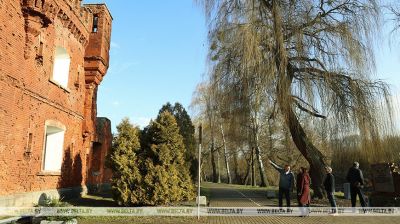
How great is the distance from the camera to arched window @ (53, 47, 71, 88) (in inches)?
741

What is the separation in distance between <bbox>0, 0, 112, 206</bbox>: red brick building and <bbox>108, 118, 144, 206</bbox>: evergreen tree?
2770 mm

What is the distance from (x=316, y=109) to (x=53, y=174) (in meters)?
11.3

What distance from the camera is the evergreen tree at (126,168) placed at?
15477 mm

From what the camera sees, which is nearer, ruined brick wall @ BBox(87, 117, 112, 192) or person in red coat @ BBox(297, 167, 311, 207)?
person in red coat @ BBox(297, 167, 311, 207)

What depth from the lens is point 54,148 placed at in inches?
715

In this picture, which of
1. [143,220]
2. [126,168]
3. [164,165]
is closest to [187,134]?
[164,165]

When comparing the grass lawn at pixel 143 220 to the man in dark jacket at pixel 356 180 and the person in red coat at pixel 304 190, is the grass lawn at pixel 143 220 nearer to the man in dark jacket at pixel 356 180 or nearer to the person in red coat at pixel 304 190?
the person in red coat at pixel 304 190

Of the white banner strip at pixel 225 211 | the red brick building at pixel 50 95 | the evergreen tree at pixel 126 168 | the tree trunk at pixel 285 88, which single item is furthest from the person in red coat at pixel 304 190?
the red brick building at pixel 50 95

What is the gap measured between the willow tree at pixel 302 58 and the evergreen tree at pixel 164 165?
3449mm

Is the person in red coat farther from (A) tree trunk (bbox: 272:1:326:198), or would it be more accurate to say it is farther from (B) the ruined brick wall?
(B) the ruined brick wall

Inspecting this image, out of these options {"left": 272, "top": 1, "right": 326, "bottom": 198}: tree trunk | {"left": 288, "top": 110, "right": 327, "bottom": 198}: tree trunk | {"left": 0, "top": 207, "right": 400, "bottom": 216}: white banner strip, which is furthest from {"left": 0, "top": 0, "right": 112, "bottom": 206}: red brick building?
{"left": 288, "top": 110, "right": 327, "bottom": 198}: tree trunk

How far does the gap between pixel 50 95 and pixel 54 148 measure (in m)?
2.73

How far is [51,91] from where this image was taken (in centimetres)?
1681

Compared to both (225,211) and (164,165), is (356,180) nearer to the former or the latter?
(225,211)
